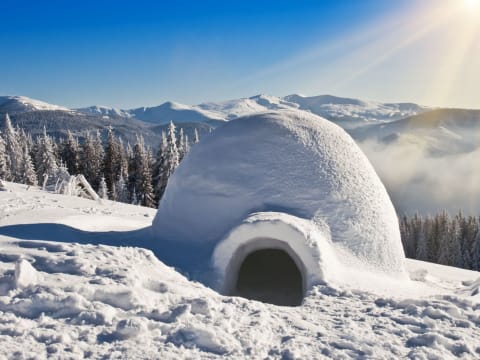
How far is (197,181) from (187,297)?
3416mm

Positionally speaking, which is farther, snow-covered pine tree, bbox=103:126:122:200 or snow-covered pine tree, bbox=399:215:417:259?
snow-covered pine tree, bbox=399:215:417:259

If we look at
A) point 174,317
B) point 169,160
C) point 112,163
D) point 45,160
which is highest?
point 169,160

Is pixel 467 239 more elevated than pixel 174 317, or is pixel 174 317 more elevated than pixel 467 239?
pixel 174 317

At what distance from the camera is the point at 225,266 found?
6.62 metres

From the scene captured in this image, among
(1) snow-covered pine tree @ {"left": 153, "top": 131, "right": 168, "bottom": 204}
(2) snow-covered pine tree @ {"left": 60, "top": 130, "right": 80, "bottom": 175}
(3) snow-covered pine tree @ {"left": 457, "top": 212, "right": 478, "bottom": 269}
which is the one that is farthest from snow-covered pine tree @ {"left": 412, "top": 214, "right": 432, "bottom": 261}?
(2) snow-covered pine tree @ {"left": 60, "top": 130, "right": 80, "bottom": 175}

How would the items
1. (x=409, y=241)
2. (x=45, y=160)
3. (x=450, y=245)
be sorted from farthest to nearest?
1. (x=409, y=241)
2. (x=450, y=245)
3. (x=45, y=160)

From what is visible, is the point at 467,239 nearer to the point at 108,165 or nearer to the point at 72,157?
the point at 108,165

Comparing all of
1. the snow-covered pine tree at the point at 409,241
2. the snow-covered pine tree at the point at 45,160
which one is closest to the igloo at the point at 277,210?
the snow-covered pine tree at the point at 45,160

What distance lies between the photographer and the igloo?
658cm

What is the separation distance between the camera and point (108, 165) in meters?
36.2

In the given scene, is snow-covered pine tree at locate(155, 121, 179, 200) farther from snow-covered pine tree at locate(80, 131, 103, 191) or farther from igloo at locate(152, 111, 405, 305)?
igloo at locate(152, 111, 405, 305)

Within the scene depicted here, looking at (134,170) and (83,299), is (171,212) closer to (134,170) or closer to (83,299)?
(83,299)

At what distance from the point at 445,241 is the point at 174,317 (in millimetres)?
42274

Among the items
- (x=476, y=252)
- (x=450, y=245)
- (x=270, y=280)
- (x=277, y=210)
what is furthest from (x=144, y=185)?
(x=476, y=252)
